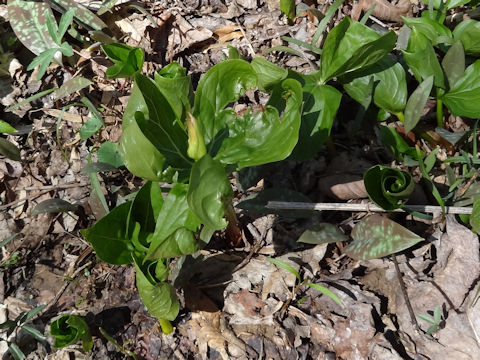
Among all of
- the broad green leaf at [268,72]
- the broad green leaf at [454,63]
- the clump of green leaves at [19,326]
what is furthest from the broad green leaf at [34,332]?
the broad green leaf at [454,63]

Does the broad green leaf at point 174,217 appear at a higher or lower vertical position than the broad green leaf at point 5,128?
higher

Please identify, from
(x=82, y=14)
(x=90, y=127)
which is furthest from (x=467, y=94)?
(x=82, y=14)

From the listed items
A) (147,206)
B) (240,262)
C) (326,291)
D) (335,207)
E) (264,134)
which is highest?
(264,134)

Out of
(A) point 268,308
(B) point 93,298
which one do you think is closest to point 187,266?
(A) point 268,308

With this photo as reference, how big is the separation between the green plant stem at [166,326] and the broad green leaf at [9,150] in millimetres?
1150

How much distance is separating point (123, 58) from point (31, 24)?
693 millimetres

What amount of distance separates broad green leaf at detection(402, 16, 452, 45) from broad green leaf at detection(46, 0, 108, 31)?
61.3 inches

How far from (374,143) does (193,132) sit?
1070 millimetres

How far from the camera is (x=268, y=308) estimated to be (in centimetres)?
197

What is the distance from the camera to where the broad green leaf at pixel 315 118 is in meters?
1.94

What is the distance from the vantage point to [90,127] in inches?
94.7

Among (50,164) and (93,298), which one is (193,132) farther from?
(50,164)

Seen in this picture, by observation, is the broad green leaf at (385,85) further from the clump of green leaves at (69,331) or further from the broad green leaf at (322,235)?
the clump of green leaves at (69,331)

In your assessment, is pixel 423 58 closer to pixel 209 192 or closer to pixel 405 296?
pixel 405 296
